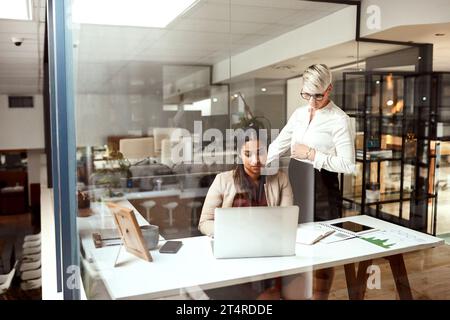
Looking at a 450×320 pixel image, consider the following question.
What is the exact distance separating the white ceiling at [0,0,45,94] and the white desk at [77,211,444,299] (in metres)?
1.94

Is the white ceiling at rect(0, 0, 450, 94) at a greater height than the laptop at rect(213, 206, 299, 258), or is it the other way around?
the white ceiling at rect(0, 0, 450, 94)

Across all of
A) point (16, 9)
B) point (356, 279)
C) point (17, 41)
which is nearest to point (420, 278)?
point (356, 279)

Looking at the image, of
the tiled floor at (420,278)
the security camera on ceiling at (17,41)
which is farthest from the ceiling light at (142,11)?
the security camera on ceiling at (17,41)

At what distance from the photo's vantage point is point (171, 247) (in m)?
1.11

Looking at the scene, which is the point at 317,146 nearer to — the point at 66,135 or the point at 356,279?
the point at 356,279

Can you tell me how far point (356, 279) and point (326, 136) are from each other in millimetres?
389

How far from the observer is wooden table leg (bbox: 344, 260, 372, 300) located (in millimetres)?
Answer: 1139

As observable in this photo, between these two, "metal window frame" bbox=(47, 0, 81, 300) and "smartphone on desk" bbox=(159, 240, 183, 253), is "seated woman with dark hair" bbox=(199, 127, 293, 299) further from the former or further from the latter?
"metal window frame" bbox=(47, 0, 81, 300)

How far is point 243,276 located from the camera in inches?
43.4

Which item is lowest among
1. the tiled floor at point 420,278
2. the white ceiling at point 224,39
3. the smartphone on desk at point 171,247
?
the tiled floor at point 420,278

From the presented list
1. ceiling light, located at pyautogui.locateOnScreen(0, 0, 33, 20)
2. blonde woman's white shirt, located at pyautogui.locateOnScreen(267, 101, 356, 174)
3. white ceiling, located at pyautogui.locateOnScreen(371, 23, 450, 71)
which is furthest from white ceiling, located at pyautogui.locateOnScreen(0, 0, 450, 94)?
ceiling light, located at pyautogui.locateOnScreen(0, 0, 33, 20)

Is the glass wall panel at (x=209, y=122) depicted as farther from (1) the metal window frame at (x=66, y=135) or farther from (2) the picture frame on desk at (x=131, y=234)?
(1) the metal window frame at (x=66, y=135)

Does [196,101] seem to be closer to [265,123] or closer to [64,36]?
[265,123]

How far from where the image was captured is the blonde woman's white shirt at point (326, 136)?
3.50 feet
